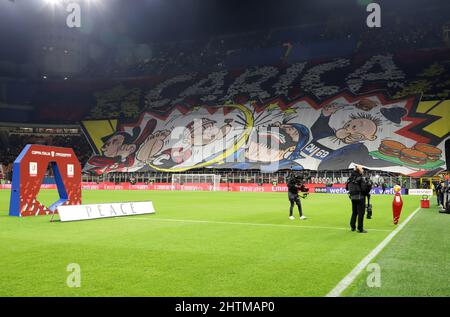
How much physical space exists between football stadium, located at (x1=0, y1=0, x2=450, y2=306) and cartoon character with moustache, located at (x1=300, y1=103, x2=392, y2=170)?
0.22 metres

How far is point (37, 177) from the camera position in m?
20.9

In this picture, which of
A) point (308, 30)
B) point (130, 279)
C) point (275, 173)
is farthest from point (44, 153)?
point (308, 30)

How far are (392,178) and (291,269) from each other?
1949 inches

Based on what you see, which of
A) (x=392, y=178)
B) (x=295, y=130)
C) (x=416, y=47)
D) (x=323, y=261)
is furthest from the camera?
(x=416, y=47)

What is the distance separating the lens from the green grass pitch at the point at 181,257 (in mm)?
7145

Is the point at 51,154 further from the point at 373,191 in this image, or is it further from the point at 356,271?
the point at 373,191

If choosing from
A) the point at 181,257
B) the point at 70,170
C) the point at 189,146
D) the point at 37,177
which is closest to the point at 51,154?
the point at 70,170

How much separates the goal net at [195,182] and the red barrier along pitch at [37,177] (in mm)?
37665

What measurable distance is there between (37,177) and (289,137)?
48019 millimetres

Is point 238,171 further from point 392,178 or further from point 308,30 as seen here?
point 308,30

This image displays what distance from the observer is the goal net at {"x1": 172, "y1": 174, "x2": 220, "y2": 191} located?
6084 centimetres

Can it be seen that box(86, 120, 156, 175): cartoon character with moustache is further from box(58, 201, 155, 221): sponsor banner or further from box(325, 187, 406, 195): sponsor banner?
box(58, 201, 155, 221): sponsor banner

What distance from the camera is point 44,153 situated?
21.5 meters

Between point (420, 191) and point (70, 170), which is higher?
point (70, 170)
